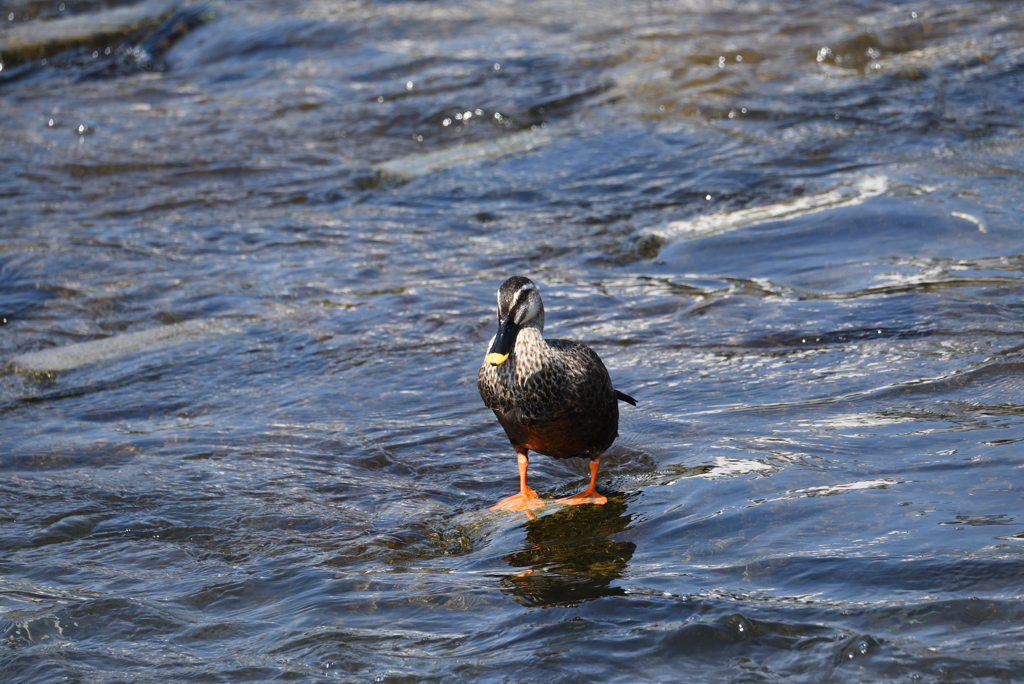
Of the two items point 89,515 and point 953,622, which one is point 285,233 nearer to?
point 89,515

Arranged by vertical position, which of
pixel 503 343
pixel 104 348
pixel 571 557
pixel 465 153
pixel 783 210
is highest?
pixel 465 153

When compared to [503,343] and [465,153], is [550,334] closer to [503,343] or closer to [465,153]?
[503,343]

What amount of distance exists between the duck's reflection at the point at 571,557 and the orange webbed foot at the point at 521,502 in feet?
0.41

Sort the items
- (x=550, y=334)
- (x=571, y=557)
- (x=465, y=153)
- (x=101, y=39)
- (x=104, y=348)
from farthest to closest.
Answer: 1. (x=101, y=39)
2. (x=465, y=153)
3. (x=104, y=348)
4. (x=550, y=334)
5. (x=571, y=557)

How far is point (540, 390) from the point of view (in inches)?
183

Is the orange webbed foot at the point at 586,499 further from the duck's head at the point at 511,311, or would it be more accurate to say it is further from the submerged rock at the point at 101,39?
the submerged rock at the point at 101,39

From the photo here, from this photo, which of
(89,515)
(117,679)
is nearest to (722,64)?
(89,515)

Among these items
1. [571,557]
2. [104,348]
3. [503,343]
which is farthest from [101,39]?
[571,557]

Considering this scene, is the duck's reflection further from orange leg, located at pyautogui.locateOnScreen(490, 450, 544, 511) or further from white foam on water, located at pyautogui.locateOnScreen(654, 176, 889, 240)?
white foam on water, located at pyautogui.locateOnScreen(654, 176, 889, 240)

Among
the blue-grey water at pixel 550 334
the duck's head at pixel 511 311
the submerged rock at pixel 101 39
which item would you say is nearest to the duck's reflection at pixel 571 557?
the blue-grey water at pixel 550 334

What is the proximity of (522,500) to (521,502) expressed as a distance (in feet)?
0.07

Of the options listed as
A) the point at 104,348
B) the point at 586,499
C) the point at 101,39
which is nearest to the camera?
the point at 586,499

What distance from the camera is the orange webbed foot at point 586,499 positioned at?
191 inches

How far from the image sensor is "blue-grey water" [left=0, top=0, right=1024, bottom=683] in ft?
12.7
